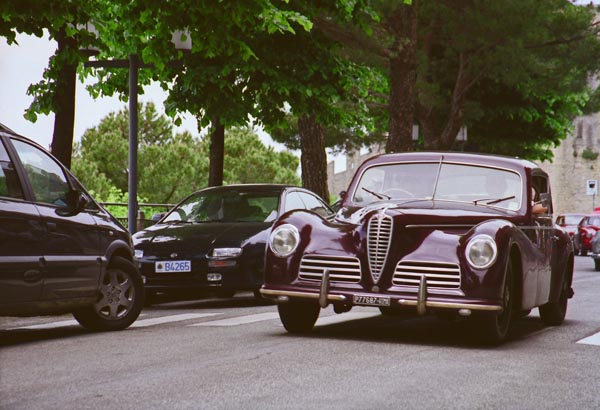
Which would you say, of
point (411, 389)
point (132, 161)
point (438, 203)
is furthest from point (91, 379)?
point (132, 161)

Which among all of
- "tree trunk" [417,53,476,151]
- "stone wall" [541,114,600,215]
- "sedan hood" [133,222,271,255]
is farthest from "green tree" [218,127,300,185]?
"sedan hood" [133,222,271,255]

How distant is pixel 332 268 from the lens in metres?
8.83

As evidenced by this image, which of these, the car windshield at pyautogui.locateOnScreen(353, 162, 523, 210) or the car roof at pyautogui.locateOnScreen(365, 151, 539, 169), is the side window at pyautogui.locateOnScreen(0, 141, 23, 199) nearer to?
the car windshield at pyautogui.locateOnScreen(353, 162, 523, 210)

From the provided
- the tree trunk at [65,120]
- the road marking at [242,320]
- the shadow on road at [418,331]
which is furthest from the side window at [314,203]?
the shadow on road at [418,331]

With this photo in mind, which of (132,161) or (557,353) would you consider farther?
(132,161)

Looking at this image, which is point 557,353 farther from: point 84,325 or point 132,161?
point 132,161

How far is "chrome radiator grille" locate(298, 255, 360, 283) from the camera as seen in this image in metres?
8.75

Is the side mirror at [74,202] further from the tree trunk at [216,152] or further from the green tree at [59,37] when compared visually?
the tree trunk at [216,152]

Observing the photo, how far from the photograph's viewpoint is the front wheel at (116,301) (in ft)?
32.2

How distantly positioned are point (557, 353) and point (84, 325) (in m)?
4.16

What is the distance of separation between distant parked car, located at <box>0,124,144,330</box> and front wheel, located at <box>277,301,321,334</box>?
1.56m

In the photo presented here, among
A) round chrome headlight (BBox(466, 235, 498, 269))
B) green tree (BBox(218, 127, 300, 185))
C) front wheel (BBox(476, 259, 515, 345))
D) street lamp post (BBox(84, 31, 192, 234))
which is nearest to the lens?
round chrome headlight (BBox(466, 235, 498, 269))

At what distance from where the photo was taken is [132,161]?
15859 millimetres

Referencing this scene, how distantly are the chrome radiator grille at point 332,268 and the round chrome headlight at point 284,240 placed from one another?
169 mm
